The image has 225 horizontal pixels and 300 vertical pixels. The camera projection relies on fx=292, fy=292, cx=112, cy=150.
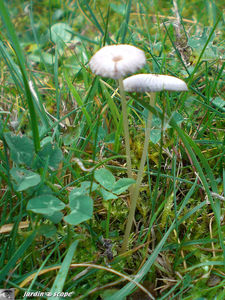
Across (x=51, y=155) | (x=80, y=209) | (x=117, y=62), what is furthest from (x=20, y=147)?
(x=117, y=62)

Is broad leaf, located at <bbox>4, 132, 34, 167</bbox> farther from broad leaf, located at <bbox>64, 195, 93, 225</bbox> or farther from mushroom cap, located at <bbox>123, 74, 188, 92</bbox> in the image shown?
mushroom cap, located at <bbox>123, 74, 188, 92</bbox>

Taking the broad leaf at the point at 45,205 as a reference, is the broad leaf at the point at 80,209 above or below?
below

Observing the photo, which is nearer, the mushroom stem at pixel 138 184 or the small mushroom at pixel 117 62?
the small mushroom at pixel 117 62

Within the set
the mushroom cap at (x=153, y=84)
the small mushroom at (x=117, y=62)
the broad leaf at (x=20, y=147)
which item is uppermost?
the small mushroom at (x=117, y=62)

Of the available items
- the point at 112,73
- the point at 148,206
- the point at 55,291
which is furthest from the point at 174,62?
the point at 55,291

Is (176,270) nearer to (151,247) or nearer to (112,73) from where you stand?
(151,247)

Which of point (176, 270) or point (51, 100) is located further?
point (51, 100)

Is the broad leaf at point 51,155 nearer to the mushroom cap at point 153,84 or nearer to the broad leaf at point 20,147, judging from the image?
the broad leaf at point 20,147

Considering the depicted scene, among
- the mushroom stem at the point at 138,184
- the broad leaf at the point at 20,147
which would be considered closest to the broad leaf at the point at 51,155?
the broad leaf at the point at 20,147
